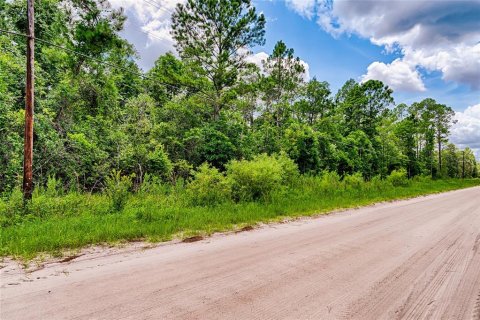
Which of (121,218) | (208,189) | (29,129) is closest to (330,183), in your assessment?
(208,189)

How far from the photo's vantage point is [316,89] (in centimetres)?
4488

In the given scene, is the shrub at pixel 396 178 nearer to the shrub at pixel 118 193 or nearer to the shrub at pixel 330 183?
the shrub at pixel 330 183

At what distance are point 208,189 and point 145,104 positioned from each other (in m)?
11.3

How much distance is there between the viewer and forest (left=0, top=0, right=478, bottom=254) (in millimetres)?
11961

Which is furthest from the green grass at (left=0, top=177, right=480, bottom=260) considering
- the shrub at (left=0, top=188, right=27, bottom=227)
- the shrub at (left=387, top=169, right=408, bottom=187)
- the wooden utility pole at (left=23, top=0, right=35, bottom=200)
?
the shrub at (left=387, top=169, right=408, bottom=187)

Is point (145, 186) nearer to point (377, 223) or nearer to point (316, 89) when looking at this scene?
point (377, 223)

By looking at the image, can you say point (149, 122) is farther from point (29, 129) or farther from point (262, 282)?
point (262, 282)

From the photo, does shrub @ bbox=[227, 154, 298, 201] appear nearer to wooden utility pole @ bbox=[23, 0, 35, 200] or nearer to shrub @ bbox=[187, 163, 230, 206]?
shrub @ bbox=[187, 163, 230, 206]

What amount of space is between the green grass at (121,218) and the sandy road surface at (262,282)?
103 centimetres

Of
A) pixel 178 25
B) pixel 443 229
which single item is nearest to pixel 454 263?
pixel 443 229

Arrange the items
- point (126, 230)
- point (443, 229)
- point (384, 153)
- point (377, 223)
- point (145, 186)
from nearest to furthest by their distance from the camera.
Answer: point (126, 230) → point (443, 229) → point (377, 223) → point (145, 186) → point (384, 153)

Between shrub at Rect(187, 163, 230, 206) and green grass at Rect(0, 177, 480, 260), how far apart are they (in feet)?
1.23

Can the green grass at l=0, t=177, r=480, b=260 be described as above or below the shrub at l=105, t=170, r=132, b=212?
below

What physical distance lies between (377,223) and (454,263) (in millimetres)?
3971
